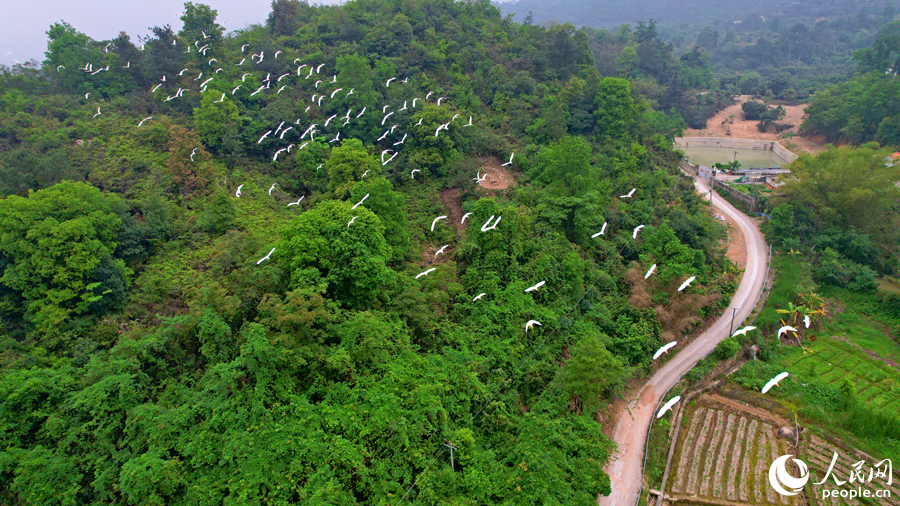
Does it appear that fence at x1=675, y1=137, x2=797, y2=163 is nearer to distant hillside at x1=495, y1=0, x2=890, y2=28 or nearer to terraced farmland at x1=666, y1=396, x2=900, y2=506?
terraced farmland at x1=666, y1=396, x2=900, y2=506

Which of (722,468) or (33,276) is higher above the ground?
(33,276)

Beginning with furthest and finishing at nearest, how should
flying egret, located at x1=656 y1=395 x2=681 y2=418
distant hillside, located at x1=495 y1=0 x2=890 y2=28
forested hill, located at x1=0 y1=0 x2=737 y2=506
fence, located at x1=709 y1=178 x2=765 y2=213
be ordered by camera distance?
distant hillside, located at x1=495 y1=0 x2=890 y2=28, fence, located at x1=709 y1=178 x2=765 y2=213, flying egret, located at x1=656 y1=395 x2=681 y2=418, forested hill, located at x1=0 y1=0 x2=737 y2=506

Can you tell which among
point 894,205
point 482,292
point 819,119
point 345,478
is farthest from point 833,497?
point 819,119

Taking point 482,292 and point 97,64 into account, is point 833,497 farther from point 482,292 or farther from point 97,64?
point 97,64

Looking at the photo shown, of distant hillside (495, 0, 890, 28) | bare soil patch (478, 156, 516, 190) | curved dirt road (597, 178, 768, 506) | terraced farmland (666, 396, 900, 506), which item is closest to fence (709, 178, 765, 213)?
curved dirt road (597, 178, 768, 506)

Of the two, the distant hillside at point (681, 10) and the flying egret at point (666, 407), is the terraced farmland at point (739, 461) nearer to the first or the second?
the flying egret at point (666, 407)
